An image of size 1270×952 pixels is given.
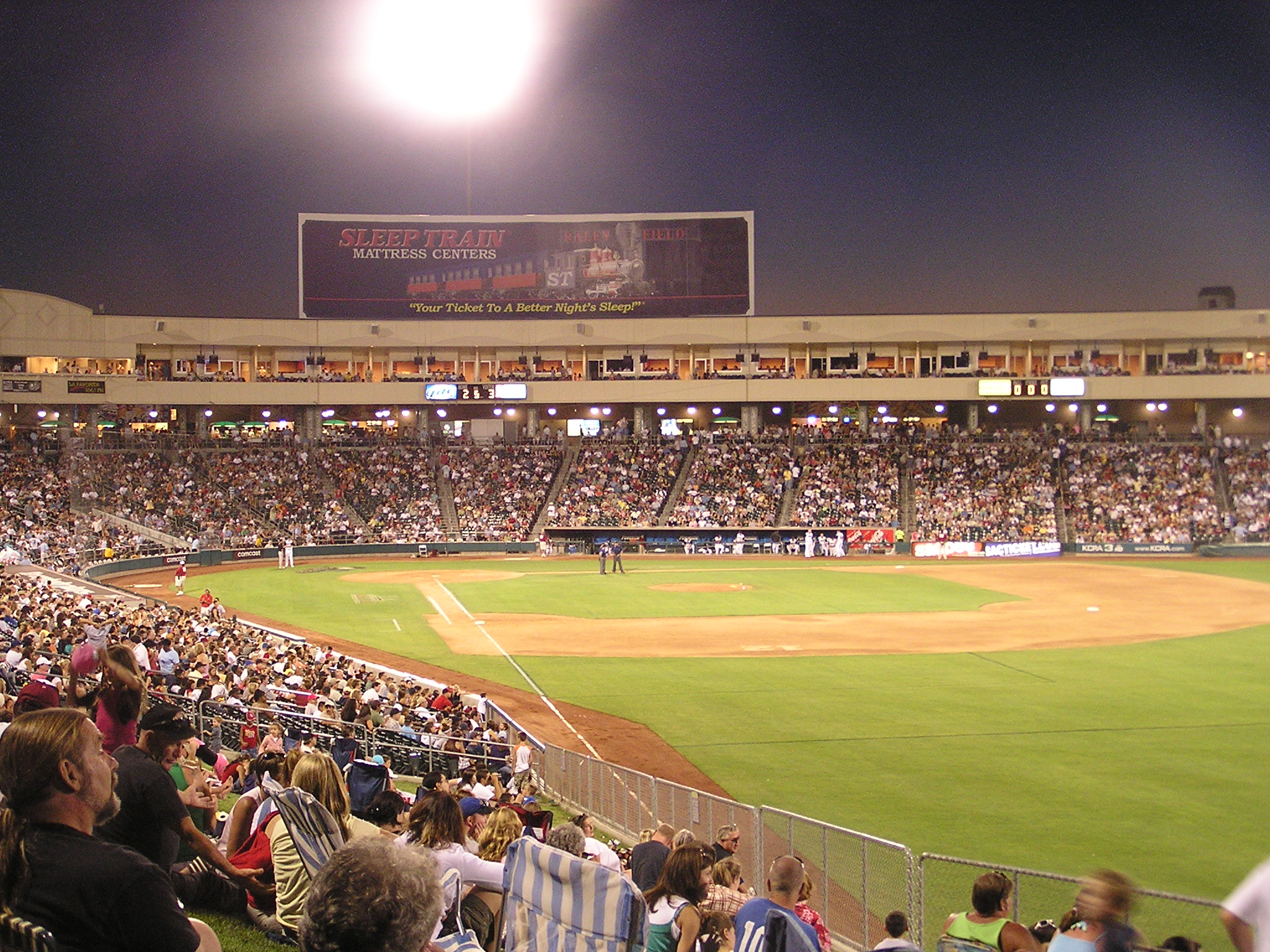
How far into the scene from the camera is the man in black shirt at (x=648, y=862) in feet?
27.7

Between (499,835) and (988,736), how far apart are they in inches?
633

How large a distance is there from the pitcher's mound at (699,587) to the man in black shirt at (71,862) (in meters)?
39.9

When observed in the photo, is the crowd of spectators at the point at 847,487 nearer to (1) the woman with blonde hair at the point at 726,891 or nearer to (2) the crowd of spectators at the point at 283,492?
(2) the crowd of spectators at the point at 283,492

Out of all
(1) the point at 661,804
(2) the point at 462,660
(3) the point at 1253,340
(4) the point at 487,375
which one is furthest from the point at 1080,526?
(1) the point at 661,804

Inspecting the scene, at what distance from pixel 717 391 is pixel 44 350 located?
4181cm

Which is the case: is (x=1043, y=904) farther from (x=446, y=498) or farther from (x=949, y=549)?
(x=446, y=498)

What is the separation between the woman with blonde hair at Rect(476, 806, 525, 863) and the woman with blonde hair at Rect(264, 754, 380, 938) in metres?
0.66

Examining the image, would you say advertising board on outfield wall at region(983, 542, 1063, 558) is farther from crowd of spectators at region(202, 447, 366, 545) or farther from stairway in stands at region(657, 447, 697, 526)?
crowd of spectators at region(202, 447, 366, 545)

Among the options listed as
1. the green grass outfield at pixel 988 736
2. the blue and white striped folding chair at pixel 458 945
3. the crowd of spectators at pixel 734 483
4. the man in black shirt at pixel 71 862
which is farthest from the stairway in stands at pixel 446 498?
the man in black shirt at pixel 71 862

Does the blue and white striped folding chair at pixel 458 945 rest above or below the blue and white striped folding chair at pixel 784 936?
above

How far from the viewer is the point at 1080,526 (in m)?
59.7

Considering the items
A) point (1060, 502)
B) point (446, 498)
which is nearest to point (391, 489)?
point (446, 498)

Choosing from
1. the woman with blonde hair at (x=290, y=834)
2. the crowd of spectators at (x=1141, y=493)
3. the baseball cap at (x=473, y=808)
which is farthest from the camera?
the crowd of spectators at (x=1141, y=493)

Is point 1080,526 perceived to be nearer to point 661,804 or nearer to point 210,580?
point 210,580
